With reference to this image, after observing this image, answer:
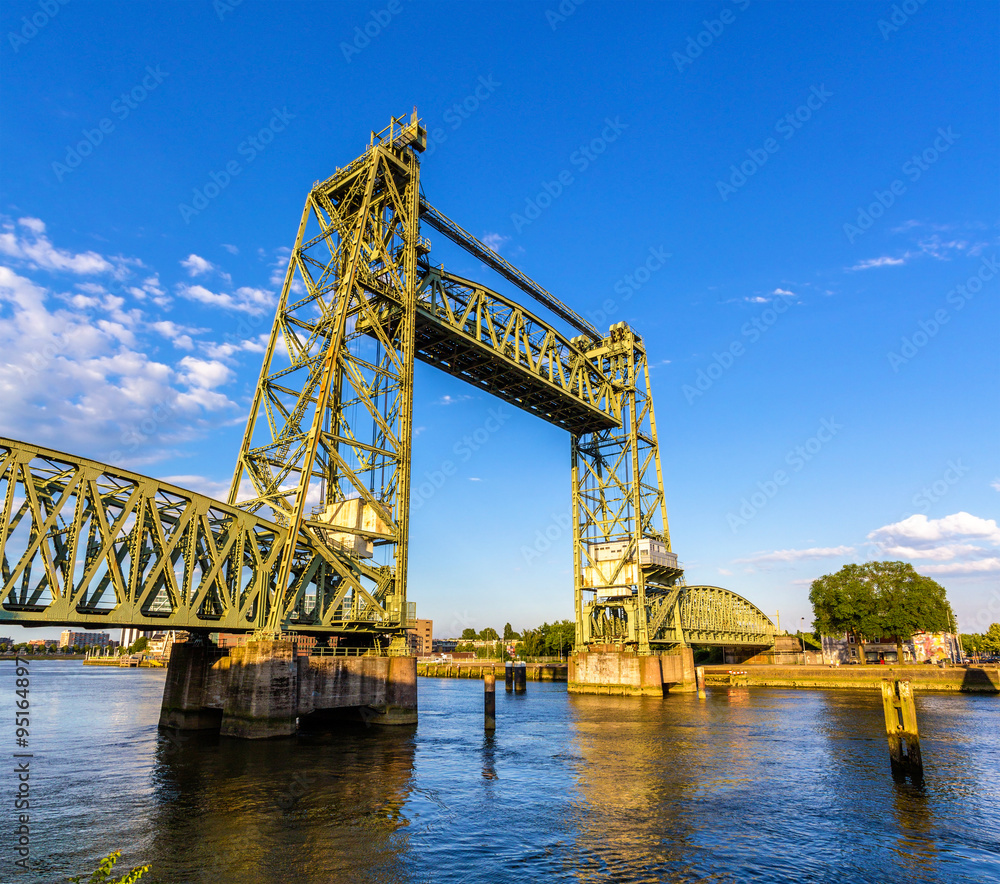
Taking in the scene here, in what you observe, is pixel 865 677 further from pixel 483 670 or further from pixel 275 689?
pixel 275 689

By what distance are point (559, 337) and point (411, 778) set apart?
128 feet

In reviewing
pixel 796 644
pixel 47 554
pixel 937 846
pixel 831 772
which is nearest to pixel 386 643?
pixel 47 554

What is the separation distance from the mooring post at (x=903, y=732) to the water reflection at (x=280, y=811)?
16851 mm

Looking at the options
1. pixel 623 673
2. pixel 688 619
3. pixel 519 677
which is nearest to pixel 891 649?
pixel 688 619

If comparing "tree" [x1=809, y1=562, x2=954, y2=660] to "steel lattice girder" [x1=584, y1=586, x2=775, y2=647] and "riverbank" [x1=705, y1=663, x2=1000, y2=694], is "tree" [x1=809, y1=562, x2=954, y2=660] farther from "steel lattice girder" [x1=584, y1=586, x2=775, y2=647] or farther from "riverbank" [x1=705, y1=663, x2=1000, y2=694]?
"riverbank" [x1=705, y1=663, x2=1000, y2=694]

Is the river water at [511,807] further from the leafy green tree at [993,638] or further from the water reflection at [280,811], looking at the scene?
the leafy green tree at [993,638]

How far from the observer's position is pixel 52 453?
22.1m

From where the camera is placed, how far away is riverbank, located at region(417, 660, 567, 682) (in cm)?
9131

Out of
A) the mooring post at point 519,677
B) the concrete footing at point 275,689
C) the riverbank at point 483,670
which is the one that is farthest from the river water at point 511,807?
the riverbank at point 483,670

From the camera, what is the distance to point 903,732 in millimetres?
22969

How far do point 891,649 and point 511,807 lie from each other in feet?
334

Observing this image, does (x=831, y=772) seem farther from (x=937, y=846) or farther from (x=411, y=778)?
(x=411, y=778)

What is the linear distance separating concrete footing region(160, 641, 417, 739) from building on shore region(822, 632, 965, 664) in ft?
250

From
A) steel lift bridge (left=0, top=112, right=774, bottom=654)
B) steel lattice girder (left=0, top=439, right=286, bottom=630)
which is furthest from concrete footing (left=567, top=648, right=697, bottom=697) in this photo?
steel lattice girder (left=0, top=439, right=286, bottom=630)
